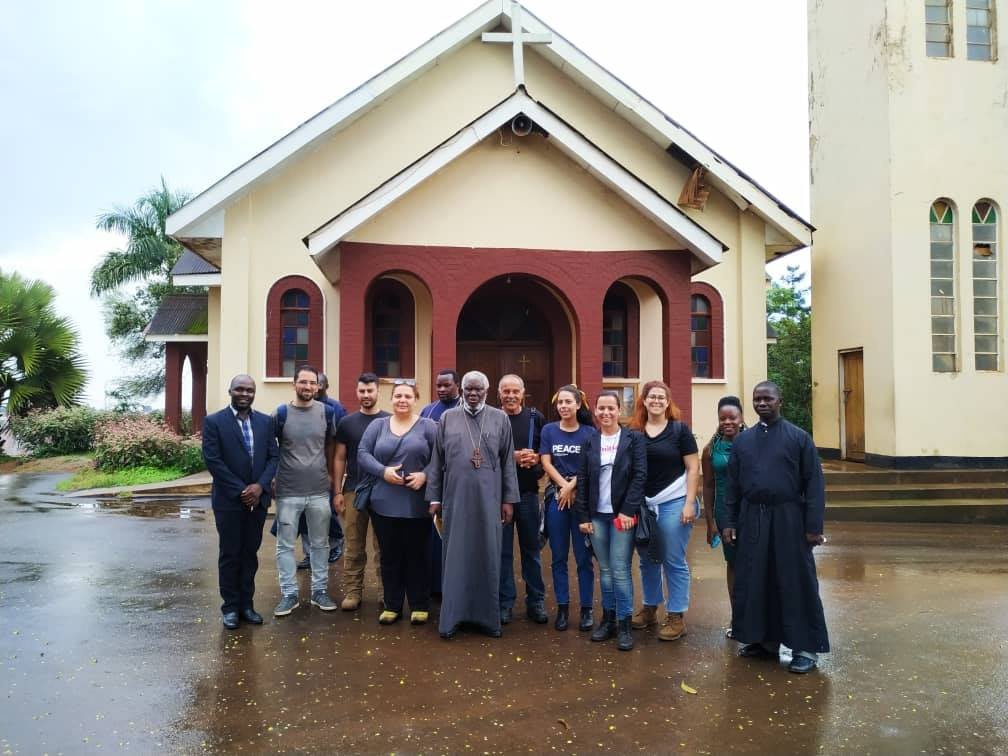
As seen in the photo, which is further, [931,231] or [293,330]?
[293,330]

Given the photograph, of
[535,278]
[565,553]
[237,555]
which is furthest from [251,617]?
[535,278]

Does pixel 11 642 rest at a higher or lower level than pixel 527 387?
lower

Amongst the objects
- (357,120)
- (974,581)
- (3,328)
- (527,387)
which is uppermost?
(357,120)

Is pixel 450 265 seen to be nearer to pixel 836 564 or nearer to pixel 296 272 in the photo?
pixel 296 272

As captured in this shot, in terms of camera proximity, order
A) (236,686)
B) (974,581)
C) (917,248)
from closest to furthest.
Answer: (236,686), (974,581), (917,248)

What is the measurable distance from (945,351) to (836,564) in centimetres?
630

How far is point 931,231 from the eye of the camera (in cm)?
1218

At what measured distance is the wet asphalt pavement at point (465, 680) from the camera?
3.67 m

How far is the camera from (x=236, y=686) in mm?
4273

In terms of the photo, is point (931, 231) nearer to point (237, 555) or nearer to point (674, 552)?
point (674, 552)

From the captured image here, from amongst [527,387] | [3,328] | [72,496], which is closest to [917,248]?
[527,387]

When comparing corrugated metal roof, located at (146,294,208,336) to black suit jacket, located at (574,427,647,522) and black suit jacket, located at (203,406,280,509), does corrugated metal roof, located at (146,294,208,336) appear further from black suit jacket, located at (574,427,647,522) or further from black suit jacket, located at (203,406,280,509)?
black suit jacket, located at (574,427,647,522)

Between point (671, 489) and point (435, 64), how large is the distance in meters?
10.3

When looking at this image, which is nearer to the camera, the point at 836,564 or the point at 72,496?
the point at 836,564
